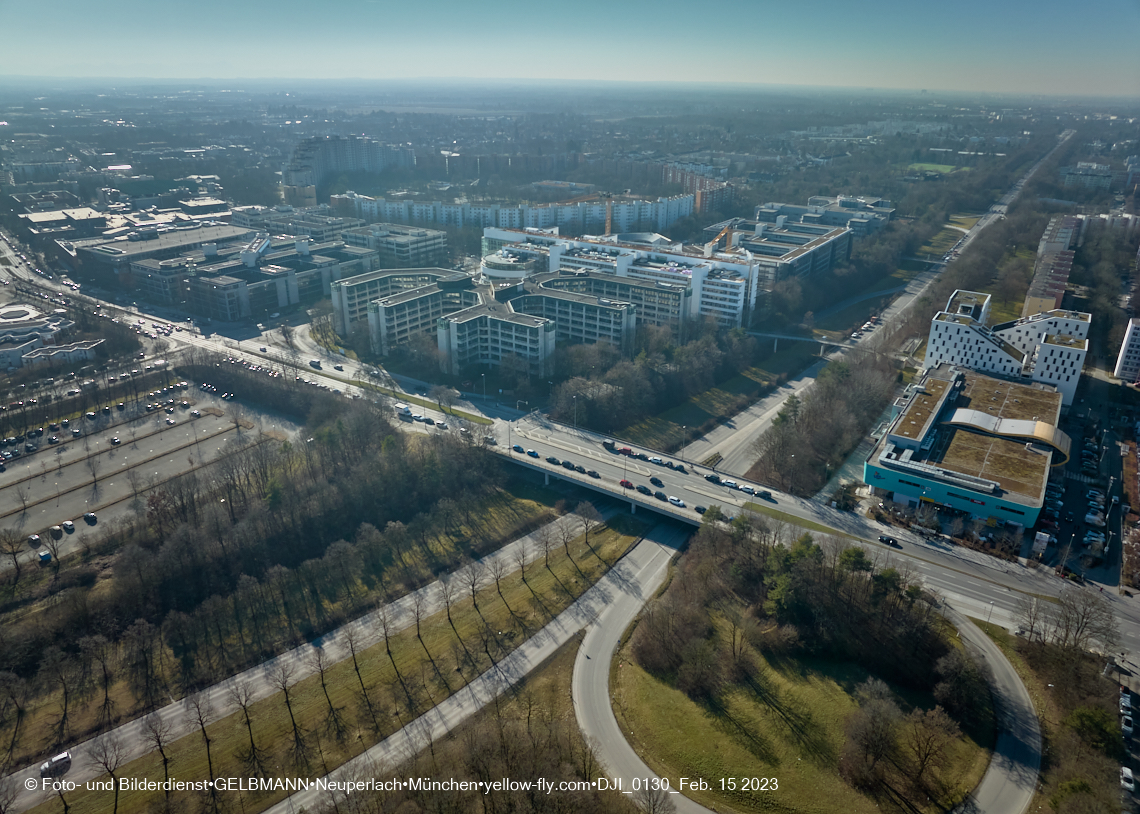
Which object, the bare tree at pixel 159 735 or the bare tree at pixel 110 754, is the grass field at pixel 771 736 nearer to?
the bare tree at pixel 159 735

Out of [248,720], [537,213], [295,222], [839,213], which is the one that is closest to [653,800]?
[248,720]

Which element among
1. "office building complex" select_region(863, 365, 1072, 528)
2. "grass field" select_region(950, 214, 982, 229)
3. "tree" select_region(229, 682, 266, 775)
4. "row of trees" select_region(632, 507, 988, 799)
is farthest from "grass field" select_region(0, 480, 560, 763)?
"grass field" select_region(950, 214, 982, 229)

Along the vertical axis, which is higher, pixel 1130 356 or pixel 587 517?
pixel 1130 356

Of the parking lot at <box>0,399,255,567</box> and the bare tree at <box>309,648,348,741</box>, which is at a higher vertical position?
the parking lot at <box>0,399,255,567</box>

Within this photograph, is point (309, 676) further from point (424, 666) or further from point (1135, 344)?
point (1135, 344)

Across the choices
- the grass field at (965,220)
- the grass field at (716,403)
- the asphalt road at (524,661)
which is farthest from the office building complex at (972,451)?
the grass field at (965,220)

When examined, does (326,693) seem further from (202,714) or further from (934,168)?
(934,168)

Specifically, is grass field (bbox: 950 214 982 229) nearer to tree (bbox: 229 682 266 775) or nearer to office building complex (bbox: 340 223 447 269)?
office building complex (bbox: 340 223 447 269)
